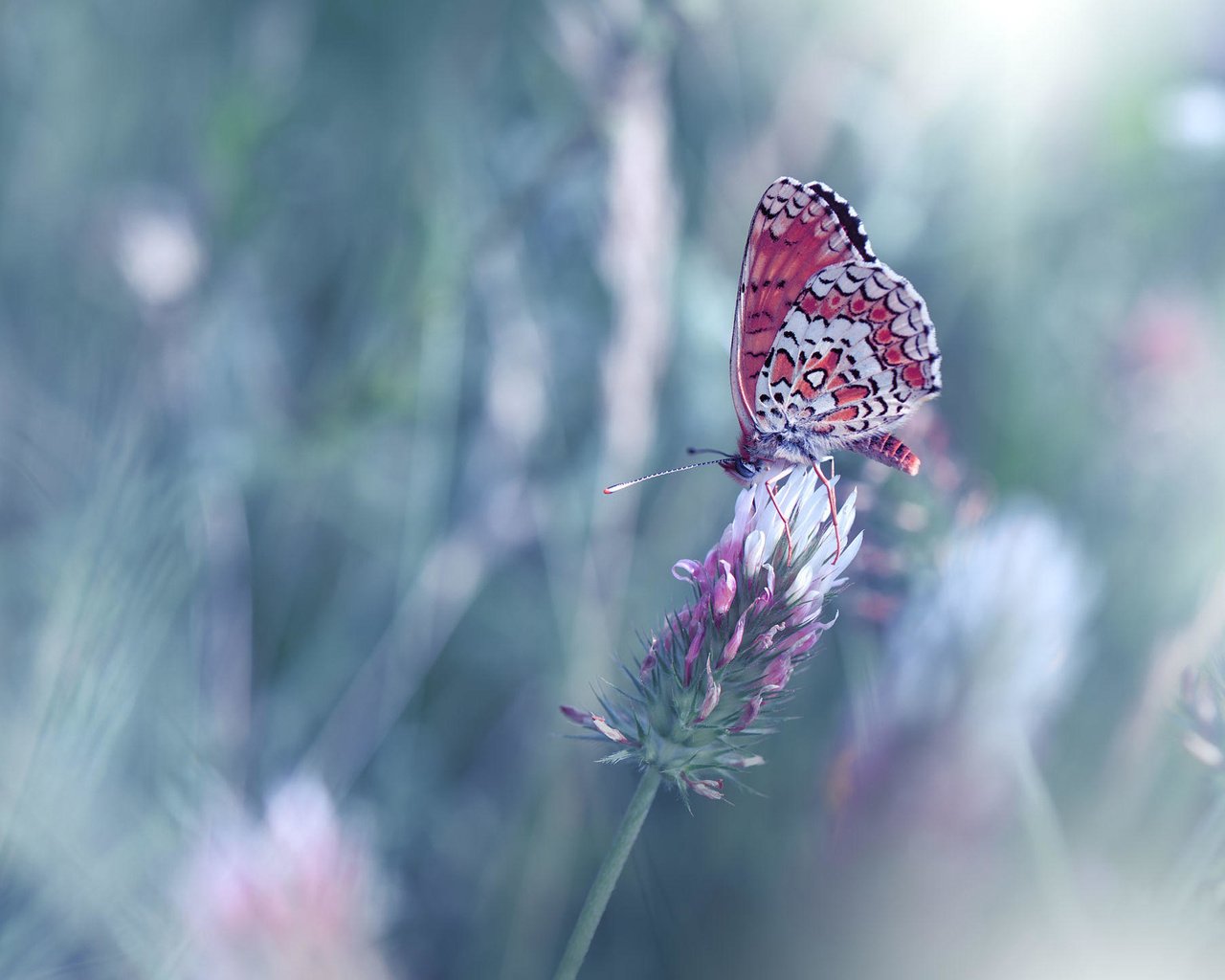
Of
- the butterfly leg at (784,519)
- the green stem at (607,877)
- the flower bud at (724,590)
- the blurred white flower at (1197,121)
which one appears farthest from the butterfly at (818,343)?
the blurred white flower at (1197,121)

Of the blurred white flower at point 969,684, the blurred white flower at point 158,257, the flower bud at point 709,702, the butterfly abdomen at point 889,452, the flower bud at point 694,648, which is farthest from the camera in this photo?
the blurred white flower at point 158,257

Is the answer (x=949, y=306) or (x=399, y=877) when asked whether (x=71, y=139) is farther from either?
(x=949, y=306)

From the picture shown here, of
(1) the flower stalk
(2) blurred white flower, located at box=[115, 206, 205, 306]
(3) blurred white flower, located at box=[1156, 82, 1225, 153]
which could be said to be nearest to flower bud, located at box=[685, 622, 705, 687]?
(1) the flower stalk

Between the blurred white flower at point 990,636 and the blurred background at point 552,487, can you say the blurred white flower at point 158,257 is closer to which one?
the blurred background at point 552,487

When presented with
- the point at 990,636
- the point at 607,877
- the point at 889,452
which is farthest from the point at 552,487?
the point at 607,877

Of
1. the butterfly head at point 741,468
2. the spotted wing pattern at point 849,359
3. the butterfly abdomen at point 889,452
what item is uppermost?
the spotted wing pattern at point 849,359

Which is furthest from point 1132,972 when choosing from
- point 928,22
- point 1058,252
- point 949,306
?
point 928,22

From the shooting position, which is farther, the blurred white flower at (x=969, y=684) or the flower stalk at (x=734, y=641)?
the blurred white flower at (x=969, y=684)

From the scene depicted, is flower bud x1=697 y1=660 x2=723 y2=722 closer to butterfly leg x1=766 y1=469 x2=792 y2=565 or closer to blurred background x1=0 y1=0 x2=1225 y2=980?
butterfly leg x1=766 y1=469 x2=792 y2=565
